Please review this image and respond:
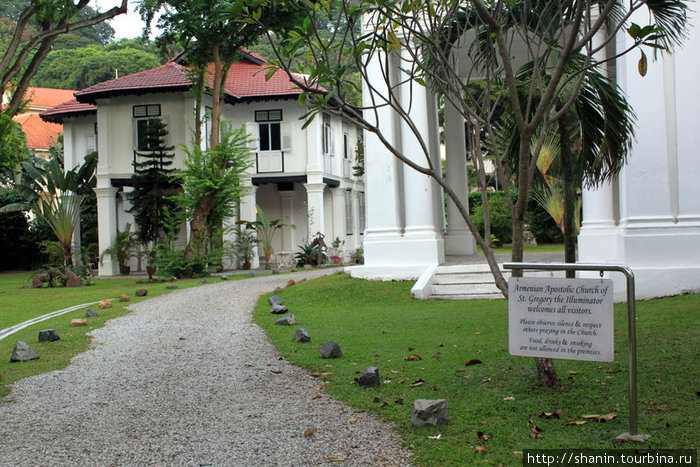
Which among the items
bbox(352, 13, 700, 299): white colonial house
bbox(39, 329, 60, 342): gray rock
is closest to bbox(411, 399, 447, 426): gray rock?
bbox(39, 329, 60, 342): gray rock

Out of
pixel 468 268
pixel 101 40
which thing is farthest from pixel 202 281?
pixel 101 40

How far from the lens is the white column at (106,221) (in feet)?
88.5

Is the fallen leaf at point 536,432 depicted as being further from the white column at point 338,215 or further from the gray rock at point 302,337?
the white column at point 338,215

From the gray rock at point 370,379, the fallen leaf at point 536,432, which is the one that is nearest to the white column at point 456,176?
the gray rock at point 370,379

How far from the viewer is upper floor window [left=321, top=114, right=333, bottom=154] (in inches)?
1177

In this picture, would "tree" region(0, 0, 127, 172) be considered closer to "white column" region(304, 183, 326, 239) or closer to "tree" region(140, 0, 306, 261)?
"tree" region(140, 0, 306, 261)

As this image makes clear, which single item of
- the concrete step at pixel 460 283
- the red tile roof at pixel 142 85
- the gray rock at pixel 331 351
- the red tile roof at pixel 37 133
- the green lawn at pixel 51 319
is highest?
the red tile roof at pixel 37 133

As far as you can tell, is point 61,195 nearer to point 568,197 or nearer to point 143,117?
point 143,117

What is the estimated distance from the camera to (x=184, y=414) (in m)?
5.61

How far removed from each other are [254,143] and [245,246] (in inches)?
185

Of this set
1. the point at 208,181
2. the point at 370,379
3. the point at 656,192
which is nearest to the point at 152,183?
the point at 208,181

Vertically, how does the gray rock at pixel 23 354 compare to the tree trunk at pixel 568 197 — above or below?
below

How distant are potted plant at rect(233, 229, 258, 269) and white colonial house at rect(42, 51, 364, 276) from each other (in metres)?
0.79

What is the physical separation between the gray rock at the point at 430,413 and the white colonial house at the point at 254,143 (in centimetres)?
1978
